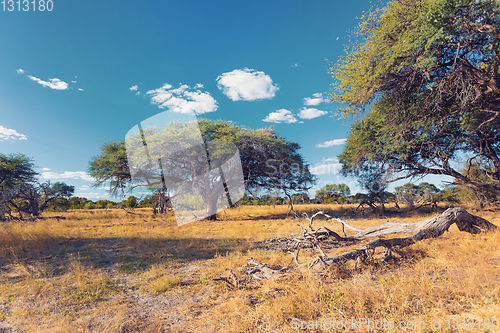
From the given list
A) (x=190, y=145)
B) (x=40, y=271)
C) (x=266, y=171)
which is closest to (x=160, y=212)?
(x=190, y=145)

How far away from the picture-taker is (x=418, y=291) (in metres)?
3.97

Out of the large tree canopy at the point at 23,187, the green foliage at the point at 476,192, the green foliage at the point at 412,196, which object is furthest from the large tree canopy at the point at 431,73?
the large tree canopy at the point at 23,187

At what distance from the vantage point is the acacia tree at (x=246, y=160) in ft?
66.7

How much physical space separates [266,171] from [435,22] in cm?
1585

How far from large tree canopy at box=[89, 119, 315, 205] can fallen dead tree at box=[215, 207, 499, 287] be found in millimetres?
12022

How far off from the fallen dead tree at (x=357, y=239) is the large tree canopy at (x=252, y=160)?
12022 millimetres

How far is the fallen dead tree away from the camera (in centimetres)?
528

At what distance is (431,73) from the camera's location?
1012 cm

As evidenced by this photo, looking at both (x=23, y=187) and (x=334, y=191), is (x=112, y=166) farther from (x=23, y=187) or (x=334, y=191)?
(x=334, y=191)

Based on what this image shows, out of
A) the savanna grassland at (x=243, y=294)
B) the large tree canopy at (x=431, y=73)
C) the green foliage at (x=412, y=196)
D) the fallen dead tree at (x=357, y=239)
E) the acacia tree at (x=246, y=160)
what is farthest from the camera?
the green foliage at (x=412, y=196)

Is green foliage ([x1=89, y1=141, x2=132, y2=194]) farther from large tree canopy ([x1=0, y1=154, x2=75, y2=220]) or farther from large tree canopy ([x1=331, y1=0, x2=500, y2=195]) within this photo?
large tree canopy ([x1=331, y1=0, x2=500, y2=195])

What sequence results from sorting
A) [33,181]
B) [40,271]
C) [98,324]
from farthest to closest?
[33,181], [40,271], [98,324]

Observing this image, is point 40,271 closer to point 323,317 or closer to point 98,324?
point 98,324

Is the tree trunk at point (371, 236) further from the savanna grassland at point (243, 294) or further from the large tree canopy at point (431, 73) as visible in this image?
the large tree canopy at point (431, 73)
